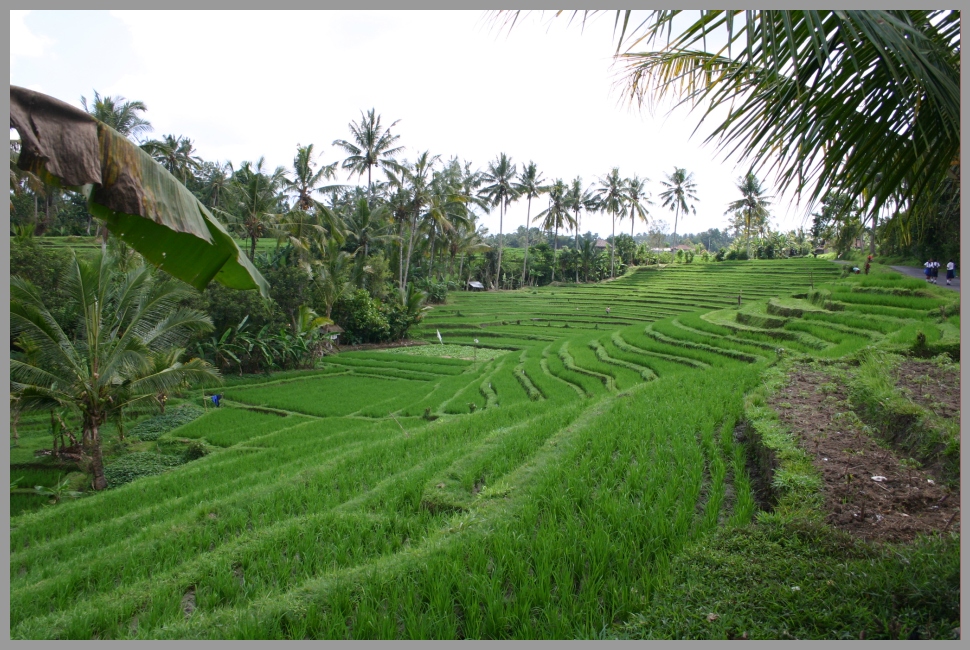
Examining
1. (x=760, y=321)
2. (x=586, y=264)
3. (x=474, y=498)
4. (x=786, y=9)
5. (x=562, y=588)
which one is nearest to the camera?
(x=786, y=9)

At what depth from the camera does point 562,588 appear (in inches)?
98.0

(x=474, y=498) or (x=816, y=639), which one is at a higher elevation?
(x=816, y=639)

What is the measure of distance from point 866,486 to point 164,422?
12.3 metres

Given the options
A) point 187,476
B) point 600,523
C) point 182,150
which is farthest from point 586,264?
point 600,523

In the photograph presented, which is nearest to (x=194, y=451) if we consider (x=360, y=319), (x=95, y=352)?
(x=95, y=352)

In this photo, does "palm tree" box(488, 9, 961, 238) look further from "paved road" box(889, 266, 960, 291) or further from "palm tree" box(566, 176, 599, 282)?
"palm tree" box(566, 176, 599, 282)

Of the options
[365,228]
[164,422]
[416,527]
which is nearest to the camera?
[416,527]

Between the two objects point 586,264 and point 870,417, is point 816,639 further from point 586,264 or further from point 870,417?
point 586,264

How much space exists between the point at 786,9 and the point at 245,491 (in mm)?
5585

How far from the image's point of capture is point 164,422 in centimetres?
1138

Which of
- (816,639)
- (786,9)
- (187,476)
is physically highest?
(786,9)

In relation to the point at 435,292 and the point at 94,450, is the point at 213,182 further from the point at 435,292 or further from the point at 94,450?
the point at 94,450

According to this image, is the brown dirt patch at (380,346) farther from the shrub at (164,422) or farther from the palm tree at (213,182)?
the palm tree at (213,182)

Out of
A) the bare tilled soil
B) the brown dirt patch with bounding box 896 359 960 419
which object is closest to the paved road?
the brown dirt patch with bounding box 896 359 960 419
